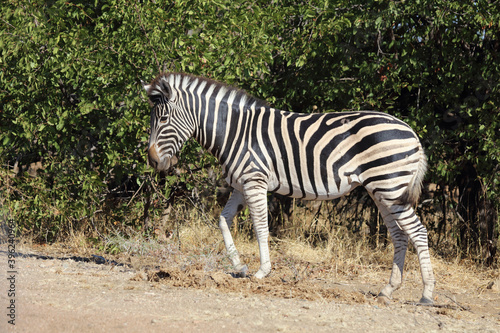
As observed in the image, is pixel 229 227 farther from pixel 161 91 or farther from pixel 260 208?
pixel 161 91

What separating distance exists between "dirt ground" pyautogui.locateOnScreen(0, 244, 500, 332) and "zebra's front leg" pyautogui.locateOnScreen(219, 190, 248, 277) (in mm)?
400

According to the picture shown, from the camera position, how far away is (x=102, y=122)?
7.64 meters

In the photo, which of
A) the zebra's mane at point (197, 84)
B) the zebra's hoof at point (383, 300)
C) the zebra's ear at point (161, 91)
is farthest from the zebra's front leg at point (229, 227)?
the zebra's hoof at point (383, 300)

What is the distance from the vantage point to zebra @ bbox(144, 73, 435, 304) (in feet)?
19.5

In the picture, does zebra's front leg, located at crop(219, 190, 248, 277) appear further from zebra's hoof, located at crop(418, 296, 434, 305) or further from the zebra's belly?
zebra's hoof, located at crop(418, 296, 434, 305)

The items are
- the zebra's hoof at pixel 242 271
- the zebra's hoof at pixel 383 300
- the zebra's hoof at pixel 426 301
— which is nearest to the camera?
the zebra's hoof at pixel 383 300

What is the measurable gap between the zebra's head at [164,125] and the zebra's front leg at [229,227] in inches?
36.0

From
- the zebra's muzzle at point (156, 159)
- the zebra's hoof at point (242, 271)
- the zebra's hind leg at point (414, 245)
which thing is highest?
the zebra's muzzle at point (156, 159)

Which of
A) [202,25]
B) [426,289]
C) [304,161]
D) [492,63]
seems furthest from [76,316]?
[492,63]

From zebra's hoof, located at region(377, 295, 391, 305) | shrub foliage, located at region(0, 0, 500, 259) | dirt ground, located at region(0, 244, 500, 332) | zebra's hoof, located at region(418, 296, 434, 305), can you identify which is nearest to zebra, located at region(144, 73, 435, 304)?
zebra's hoof, located at region(418, 296, 434, 305)

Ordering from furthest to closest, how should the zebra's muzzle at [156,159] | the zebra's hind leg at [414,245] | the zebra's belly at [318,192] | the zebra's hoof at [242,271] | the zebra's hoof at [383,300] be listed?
the zebra's hoof at [242,271], the zebra's muzzle at [156,159], the zebra's belly at [318,192], the zebra's hind leg at [414,245], the zebra's hoof at [383,300]

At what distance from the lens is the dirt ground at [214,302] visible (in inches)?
171

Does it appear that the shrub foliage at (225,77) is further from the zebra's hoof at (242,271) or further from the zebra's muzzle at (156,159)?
the zebra's hoof at (242,271)

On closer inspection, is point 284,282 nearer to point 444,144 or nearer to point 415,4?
point 444,144
